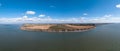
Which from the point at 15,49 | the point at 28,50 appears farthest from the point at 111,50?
the point at 15,49

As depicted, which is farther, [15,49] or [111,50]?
[15,49]

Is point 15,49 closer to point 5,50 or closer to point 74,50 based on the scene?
point 5,50

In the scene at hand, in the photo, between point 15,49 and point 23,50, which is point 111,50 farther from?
point 15,49

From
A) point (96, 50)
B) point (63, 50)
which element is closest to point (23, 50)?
point (63, 50)

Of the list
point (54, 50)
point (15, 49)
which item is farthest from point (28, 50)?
point (54, 50)

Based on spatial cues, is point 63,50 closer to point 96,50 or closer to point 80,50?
point 80,50

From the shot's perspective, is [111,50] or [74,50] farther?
[74,50]
